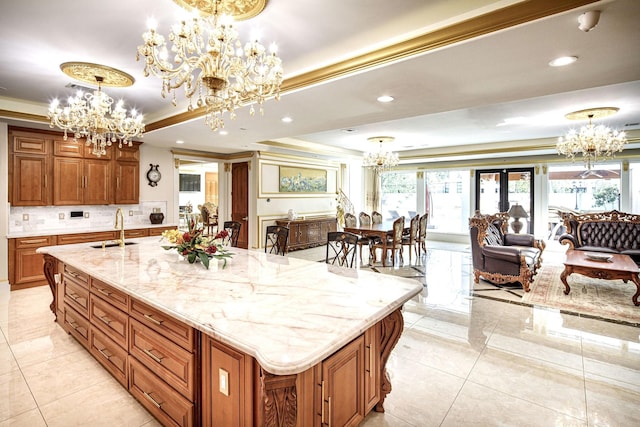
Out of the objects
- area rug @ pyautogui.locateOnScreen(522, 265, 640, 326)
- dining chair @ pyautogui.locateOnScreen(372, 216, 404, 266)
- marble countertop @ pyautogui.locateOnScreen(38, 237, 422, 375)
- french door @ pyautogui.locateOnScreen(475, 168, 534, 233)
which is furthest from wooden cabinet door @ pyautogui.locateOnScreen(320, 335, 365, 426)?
french door @ pyautogui.locateOnScreen(475, 168, 534, 233)

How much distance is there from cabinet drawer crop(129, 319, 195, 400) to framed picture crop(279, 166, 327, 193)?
6389 millimetres

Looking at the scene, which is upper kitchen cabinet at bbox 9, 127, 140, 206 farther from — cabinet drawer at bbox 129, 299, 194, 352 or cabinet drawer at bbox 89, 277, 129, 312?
cabinet drawer at bbox 129, 299, 194, 352

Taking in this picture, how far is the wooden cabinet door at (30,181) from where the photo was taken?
15.5 ft

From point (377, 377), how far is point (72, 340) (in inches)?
118

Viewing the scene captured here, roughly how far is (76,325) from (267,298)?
7.64 ft

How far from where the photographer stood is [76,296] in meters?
2.84

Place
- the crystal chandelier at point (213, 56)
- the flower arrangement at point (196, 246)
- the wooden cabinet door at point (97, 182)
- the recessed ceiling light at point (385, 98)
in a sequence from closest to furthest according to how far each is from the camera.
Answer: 1. the crystal chandelier at point (213, 56)
2. the flower arrangement at point (196, 246)
3. the recessed ceiling light at point (385, 98)
4. the wooden cabinet door at point (97, 182)

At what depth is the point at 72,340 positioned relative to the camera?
3.05 metres

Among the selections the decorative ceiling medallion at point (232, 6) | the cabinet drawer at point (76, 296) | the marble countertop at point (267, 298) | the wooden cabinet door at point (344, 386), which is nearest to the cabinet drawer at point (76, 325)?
the cabinet drawer at point (76, 296)

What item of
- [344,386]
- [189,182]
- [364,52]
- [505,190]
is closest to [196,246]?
[344,386]

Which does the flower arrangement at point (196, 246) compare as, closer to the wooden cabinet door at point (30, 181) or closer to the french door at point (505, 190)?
the wooden cabinet door at point (30, 181)

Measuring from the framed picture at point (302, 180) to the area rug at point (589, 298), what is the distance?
227 inches

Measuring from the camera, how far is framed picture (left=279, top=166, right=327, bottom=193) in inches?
327

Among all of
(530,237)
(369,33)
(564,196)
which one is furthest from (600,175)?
(369,33)
